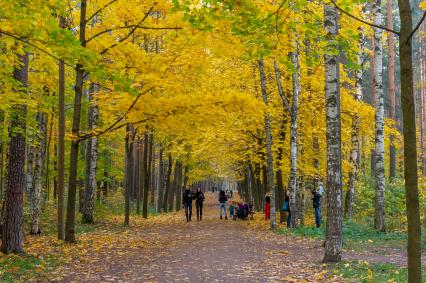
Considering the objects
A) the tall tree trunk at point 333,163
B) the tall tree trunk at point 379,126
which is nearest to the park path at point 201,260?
the tall tree trunk at point 333,163

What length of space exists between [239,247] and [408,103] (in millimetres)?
9014

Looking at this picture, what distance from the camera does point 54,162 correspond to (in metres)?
31.0

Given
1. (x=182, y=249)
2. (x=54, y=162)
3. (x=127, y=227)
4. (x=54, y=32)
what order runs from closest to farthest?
(x=54, y=32) → (x=182, y=249) → (x=127, y=227) → (x=54, y=162)

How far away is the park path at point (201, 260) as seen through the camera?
8594 millimetres

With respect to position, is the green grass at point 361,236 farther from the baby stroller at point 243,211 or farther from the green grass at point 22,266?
the green grass at point 22,266

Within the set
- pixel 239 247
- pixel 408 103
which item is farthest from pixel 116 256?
pixel 408 103

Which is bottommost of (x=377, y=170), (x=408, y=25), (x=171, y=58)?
(x=377, y=170)

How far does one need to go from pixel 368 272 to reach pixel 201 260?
12.6ft

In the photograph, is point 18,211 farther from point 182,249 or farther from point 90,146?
point 90,146

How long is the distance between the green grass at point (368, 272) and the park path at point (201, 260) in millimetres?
348

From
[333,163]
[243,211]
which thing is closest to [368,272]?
[333,163]

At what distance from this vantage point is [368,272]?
852 cm

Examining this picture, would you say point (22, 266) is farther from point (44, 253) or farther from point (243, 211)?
point (243, 211)

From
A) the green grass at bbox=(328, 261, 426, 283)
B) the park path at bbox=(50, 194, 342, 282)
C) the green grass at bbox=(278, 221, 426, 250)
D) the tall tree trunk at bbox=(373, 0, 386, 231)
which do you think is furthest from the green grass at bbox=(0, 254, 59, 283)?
the tall tree trunk at bbox=(373, 0, 386, 231)
